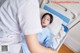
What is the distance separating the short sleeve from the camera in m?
0.75

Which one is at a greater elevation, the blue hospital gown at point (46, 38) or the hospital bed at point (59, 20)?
the hospital bed at point (59, 20)

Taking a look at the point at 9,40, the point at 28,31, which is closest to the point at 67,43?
the point at 9,40

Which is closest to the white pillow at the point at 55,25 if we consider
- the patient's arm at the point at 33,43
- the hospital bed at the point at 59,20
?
the hospital bed at the point at 59,20

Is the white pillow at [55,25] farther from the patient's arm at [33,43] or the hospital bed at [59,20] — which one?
the patient's arm at [33,43]

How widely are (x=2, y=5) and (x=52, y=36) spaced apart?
75 cm

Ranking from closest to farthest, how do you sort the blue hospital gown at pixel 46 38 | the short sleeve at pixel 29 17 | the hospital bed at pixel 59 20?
Result: the short sleeve at pixel 29 17, the blue hospital gown at pixel 46 38, the hospital bed at pixel 59 20

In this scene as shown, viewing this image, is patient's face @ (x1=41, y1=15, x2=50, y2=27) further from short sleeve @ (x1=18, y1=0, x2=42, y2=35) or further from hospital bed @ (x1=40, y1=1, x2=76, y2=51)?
short sleeve @ (x1=18, y1=0, x2=42, y2=35)

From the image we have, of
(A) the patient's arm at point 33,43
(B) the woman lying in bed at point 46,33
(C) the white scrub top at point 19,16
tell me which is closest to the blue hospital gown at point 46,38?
(B) the woman lying in bed at point 46,33

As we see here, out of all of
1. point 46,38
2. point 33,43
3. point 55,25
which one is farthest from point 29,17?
point 55,25

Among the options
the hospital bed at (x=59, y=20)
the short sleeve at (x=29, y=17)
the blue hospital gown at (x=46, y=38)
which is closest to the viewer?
the short sleeve at (x=29, y=17)

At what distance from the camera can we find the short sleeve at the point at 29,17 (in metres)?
0.75

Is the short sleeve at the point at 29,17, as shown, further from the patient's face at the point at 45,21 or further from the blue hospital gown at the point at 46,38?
the patient's face at the point at 45,21

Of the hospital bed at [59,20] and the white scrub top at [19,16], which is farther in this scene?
the hospital bed at [59,20]

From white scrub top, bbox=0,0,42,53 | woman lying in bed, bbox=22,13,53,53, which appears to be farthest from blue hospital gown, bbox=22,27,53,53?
white scrub top, bbox=0,0,42,53
